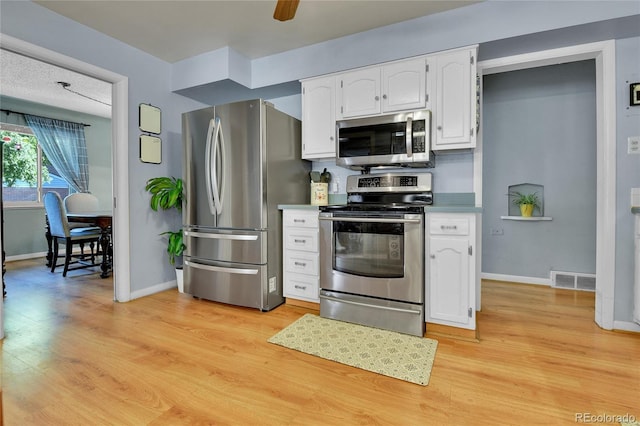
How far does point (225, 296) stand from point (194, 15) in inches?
98.0

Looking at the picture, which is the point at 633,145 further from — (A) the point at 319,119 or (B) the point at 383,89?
(A) the point at 319,119

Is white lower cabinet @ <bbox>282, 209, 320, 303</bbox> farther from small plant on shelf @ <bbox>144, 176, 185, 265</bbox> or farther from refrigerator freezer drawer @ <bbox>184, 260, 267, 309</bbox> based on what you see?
small plant on shelf @ <bbox>144, 176, 185, 265</bbox>

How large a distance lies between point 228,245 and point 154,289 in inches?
46.5

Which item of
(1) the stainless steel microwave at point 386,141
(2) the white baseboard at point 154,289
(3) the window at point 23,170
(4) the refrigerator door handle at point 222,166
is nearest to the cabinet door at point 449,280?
(1) the stainless steel microwave at point 386,141

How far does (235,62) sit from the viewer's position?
10.9 feet

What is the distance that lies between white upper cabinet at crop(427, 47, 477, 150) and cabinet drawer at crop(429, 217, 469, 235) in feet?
2.18

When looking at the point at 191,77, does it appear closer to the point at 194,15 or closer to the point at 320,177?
the point at 194,15

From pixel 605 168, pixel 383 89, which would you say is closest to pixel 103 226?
pixel 383 89

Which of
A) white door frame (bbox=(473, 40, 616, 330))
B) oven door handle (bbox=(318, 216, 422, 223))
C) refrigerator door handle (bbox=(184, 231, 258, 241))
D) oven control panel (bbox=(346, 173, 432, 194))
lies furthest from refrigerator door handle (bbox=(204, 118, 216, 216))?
white door frame (bbox=(473, 40, 616, 330))

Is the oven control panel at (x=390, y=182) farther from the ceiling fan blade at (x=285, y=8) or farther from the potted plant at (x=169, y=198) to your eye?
the potted plant at (x=169, y=198)

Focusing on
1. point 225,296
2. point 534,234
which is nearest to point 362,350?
point 225,296

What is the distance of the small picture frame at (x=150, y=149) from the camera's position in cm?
330

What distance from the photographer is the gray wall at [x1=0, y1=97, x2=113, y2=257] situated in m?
5.00

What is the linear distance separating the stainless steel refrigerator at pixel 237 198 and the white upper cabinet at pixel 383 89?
637 mm
